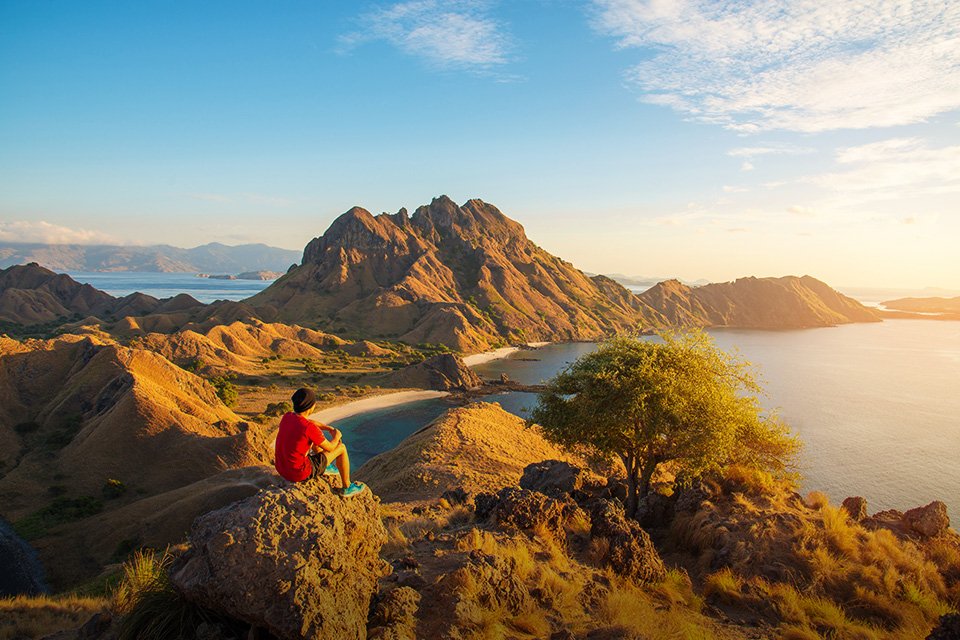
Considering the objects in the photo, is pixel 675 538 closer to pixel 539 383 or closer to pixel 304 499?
pixel 304 499

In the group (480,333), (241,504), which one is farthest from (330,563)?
(480,333)

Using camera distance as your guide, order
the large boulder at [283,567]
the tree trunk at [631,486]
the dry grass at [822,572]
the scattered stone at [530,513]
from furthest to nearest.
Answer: the tree trunk at [631,486] → the scattered stone at [530,513] → the dry grass at [822,572] → the large boulder at [283,567]

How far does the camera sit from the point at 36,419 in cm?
4238

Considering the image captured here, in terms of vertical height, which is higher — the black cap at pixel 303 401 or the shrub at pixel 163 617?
the black cap at pixel 303 401

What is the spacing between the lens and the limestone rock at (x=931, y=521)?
46.5 feet

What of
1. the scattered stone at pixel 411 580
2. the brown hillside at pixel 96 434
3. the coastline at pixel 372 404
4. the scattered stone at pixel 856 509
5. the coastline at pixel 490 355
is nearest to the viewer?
the scattered stone at pixel 411 580

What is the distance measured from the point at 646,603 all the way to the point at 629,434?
29.8ft

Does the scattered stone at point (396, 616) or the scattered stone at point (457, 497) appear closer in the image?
the scattered stone at point (396, 616)

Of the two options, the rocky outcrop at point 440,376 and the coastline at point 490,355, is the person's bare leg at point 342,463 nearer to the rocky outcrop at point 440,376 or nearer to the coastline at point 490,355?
the rocky outcrop at point 440,376

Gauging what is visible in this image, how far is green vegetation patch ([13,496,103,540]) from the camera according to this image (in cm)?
2767

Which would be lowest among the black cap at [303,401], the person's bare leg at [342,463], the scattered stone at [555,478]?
the scattered stone at [555,478]

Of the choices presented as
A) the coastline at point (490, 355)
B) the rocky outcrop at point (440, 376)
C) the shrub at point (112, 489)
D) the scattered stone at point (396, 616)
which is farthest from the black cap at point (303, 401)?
the coastline at point (490, 355)

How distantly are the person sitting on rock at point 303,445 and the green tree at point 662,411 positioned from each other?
12704mm

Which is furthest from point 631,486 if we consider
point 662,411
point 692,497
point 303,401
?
point 303,401
